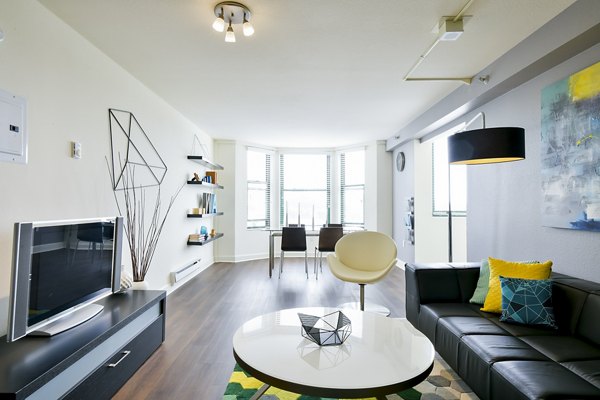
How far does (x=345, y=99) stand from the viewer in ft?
13.1

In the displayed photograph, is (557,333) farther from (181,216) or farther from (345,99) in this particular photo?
(181,216)

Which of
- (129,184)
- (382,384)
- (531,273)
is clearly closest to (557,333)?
(531,273)

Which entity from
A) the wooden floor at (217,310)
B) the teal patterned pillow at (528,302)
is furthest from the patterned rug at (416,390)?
the teal patterned pillow at (528,302)

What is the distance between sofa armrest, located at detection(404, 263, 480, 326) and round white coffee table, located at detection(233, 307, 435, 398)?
73 cm

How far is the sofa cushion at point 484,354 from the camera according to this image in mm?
1663

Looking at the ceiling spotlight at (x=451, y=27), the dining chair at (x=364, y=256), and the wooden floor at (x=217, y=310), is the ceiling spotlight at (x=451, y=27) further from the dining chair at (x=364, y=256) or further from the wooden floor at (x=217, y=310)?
the wooden floor at (x=217, y=310)

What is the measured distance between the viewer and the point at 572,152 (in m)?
2.34

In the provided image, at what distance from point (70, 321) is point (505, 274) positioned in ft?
9.25

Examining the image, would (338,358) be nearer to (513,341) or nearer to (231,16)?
(513,341)

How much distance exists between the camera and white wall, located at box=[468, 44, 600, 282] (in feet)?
7.60

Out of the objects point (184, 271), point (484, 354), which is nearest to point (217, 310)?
point (184, 271)

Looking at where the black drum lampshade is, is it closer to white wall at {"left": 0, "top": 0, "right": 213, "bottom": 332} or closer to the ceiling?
the ceiling

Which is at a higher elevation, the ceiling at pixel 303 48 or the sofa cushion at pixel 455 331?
the ceiling at pixel 303 48

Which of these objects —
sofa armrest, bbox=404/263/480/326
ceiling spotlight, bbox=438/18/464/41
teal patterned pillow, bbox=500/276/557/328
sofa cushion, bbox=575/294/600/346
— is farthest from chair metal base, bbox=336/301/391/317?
ceiling spotlight, bbox=438/18/464/41
